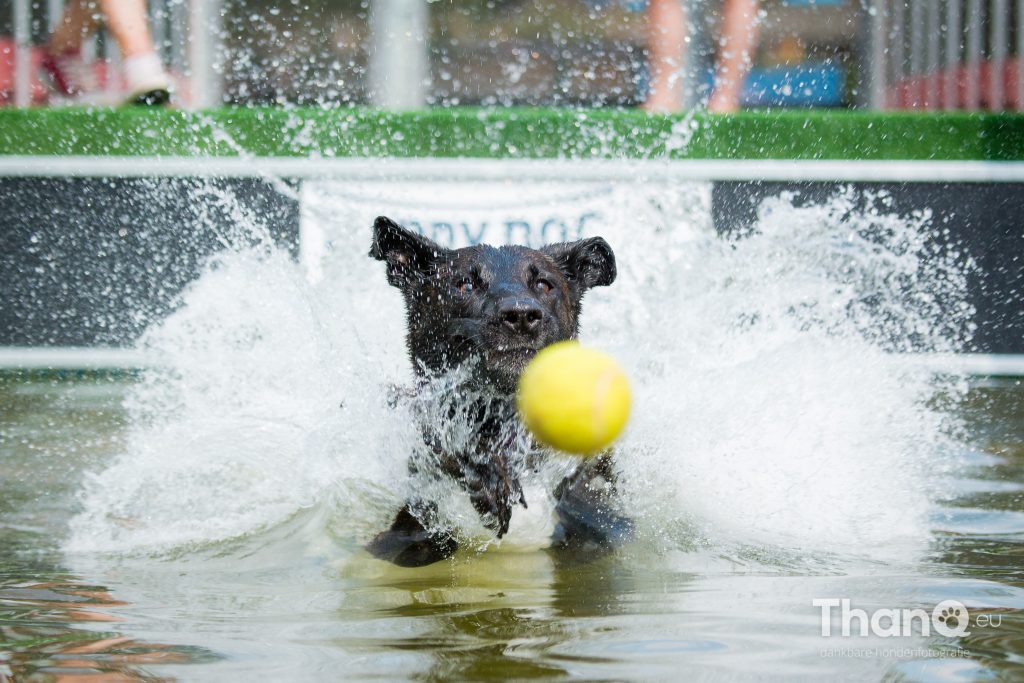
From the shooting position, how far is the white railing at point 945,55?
8.91 m

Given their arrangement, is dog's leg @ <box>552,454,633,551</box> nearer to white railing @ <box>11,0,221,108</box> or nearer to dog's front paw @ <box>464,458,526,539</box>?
dog's front paw @ <box>464,458,526,539</box>

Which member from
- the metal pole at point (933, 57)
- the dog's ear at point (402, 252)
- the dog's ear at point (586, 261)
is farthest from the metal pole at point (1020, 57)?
the dog's ear at point (402, 252)

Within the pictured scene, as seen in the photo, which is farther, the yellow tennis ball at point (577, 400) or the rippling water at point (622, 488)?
the yellow tennis ball at point (577, 400)

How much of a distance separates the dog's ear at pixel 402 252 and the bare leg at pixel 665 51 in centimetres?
383

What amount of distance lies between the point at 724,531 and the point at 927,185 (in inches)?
165

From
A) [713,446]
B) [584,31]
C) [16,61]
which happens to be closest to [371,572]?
[713,446]

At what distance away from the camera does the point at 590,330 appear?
649cm

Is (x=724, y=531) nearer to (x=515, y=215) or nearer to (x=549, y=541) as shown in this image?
(x=549, y=541)

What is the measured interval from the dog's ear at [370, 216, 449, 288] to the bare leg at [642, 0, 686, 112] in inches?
151

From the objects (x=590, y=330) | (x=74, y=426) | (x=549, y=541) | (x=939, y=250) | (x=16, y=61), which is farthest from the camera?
(x=16, y=61)

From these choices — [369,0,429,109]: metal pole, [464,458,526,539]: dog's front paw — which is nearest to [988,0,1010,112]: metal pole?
[369,0,429,109]: metal pole

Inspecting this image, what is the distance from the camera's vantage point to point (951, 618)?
2982 mm

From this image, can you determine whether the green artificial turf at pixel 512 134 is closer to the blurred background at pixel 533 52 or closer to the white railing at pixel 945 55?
the blurred background at pixel 533 52

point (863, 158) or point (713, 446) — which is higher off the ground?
point (863, 158)
